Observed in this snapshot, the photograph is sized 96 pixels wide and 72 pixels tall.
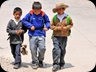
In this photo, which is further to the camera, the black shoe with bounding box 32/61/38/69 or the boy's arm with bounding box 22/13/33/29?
the black shoe with bounding box 32/61/38/69

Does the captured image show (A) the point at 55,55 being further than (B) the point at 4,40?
No

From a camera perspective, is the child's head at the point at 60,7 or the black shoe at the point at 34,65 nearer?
the child's head at the point at 60,7

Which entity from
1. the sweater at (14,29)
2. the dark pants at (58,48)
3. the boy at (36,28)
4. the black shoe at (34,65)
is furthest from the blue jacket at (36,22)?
the black shoe at (34,65)

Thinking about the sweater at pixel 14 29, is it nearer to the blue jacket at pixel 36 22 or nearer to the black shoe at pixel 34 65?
the blue jacket at pixel 36 22

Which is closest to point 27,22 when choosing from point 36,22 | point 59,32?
point 36,22

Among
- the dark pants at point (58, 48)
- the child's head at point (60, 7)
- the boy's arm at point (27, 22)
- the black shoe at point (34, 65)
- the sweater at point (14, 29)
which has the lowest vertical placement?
the black shoe at point (34, 65)

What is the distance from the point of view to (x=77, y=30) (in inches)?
416

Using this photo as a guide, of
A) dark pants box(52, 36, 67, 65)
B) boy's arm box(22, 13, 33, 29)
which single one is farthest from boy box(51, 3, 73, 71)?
boy's arm box(22, 13, 33, 29)

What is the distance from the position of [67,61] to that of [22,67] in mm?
1286

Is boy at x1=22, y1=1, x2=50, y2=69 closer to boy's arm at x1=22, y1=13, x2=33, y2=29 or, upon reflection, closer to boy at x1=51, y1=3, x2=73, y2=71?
boy's arm at x1=22, y1=13, x2=33, y2=29

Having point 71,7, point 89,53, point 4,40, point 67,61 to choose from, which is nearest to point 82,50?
point 89,53

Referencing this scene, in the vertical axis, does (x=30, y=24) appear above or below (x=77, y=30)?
above

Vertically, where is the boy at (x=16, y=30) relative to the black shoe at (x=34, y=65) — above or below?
above

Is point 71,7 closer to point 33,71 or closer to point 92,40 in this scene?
point 92,40
